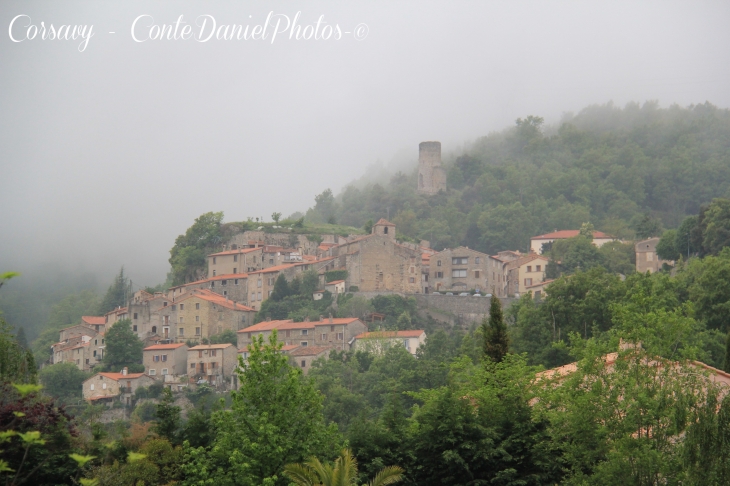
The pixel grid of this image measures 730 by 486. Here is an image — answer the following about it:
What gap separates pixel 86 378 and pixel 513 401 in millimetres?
56924

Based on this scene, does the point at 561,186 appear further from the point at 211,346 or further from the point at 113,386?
the point at 113,386

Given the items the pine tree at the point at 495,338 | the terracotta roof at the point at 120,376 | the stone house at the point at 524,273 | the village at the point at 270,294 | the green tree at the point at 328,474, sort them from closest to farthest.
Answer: the green tree at the point at 328,474
the pine tree at the point at 495,338
the terracotta roof at the point at 120,376
the village at the point at 270,294
the stone house at the point at 524,273

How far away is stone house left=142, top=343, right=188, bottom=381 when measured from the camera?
82.7 metres

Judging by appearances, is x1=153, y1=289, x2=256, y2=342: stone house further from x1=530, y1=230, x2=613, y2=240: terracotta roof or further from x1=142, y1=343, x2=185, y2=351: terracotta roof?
x1=530, y1=230, x2=613, y2=240: terracotta roof

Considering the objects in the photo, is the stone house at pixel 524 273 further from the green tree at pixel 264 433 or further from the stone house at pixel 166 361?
the green tree at pixel 264 433

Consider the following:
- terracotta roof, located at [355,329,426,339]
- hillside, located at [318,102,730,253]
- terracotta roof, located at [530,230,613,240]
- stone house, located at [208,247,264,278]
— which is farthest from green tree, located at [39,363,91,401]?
terracotta roof, located at [530,230,613,240]

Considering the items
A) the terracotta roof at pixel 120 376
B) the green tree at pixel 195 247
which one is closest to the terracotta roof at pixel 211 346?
the terracotta roof at pixel 120 376

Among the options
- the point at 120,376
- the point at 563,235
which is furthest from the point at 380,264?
the point at 563,235

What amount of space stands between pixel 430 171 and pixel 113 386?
61.0 metres

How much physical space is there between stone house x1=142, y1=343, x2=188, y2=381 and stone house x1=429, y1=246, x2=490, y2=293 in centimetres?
2223

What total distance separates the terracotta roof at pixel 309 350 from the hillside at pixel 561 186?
123 feet

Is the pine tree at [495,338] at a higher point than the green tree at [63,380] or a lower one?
higher

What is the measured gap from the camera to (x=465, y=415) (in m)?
31.7

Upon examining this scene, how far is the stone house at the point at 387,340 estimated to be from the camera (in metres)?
77.2
